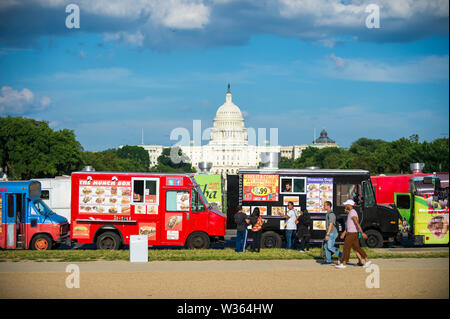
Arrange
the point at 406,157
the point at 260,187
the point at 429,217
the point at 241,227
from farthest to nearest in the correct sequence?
the point at 406,157
the point at 260,187
the point at 429,217
the point at 241,227

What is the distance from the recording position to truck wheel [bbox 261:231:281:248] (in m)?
26.3

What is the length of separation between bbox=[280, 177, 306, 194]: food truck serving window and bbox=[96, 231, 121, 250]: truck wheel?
666 centimetres

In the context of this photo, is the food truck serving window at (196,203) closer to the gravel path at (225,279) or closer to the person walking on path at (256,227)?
the person walking on path at (256,227)

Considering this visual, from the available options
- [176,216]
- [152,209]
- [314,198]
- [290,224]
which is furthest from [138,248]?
[314,198]

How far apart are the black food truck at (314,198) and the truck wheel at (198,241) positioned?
2.13 meters

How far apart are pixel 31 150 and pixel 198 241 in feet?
176

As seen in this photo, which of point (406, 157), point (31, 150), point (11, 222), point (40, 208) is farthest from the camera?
point (406, 157)

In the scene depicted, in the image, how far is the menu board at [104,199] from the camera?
25.0m

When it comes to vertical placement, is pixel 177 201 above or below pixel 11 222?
above

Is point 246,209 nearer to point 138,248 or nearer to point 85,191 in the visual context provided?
point 138,248

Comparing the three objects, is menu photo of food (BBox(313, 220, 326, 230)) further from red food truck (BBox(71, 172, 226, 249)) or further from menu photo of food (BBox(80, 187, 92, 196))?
menu photo of food (BBox(80, 187, 92, 196))

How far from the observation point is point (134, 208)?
985 inches

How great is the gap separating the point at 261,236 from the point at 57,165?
56401 millimetres
